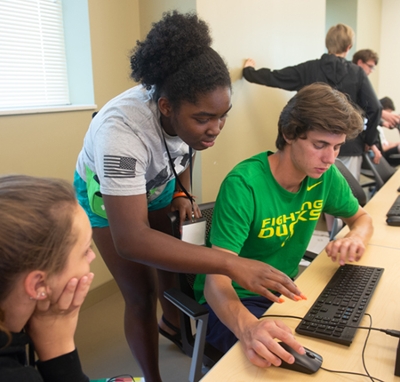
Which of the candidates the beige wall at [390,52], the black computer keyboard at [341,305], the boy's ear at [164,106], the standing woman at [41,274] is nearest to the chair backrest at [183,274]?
the boy's ear at [164,106]

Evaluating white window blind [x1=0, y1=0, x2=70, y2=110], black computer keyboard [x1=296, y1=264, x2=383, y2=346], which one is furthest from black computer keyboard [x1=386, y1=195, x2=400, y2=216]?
white window blind [x1=0, y1=0, x2=70, y2=110]

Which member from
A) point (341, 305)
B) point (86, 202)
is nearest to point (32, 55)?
point (86, 202)

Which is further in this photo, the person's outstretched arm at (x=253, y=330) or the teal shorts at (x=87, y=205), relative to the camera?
the teal shorts at (x=87, y=205)

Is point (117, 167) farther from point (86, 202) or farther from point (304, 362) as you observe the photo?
point (304, 362)

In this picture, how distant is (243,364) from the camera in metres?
0.93

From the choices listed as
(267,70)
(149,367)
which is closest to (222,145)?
(267,70)

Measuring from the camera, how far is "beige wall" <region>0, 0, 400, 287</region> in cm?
224

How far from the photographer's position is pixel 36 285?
30.2 inches

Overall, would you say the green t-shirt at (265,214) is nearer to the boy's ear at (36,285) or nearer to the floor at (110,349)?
the boy's ear at (36,285)

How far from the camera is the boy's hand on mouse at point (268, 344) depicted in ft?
2.94

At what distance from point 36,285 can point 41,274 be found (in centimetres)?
2

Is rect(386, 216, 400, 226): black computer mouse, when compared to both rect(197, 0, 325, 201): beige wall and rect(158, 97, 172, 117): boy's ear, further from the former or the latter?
rect(197, 0, 325, 201): beige wall

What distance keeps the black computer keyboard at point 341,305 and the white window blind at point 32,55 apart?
1.81 meters

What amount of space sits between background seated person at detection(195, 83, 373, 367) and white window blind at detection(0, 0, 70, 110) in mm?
1419
